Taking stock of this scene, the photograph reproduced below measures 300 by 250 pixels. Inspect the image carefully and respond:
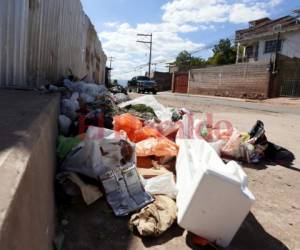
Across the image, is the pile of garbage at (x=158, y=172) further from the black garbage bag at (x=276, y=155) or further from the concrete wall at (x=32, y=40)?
the concrete wall at (x=32, y=40)

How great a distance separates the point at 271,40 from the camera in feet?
102

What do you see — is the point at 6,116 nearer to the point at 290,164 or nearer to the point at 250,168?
the point at 250,168

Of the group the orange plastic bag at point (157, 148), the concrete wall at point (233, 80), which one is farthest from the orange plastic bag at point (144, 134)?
the concrete wall at point (233, 80)

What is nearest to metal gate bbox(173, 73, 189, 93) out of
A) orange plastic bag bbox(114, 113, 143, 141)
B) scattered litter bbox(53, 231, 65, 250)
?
orange plastic bag bbox(114, 113, 143, 141)

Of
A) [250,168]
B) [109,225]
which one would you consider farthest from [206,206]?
[250,168]

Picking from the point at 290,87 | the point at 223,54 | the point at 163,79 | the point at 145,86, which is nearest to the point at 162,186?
the point at 290,87

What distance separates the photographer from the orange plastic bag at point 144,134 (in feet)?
13.3

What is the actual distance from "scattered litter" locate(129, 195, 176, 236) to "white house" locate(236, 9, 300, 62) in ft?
84.3

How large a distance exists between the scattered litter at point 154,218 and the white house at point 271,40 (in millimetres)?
25686

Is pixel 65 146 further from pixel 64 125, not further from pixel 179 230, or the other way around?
pixel 179 230

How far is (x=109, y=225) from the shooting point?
2.33 metres

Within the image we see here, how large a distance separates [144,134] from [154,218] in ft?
6.19

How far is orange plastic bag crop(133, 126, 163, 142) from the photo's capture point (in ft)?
13.3

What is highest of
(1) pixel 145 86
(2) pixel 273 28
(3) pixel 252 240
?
(2) pixel 273 28
